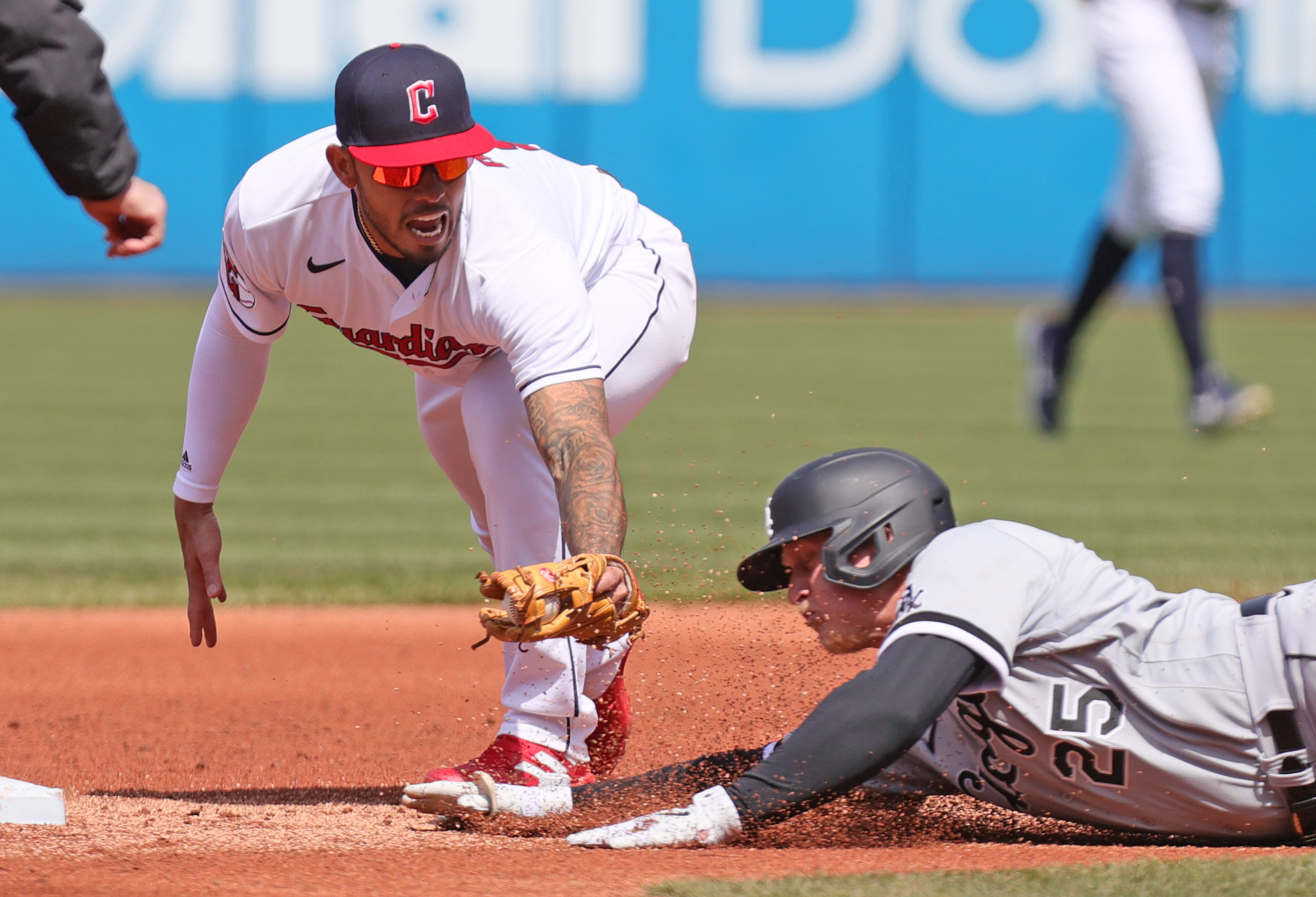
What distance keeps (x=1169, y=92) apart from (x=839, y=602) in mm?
4709

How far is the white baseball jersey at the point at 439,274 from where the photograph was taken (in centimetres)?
312

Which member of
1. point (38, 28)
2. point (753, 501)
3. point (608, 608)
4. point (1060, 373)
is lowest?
point (753, 501)

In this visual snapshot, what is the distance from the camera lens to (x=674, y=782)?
3.43 metres

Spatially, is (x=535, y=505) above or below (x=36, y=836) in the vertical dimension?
above

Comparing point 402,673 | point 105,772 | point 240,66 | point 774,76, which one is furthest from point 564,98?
point 105,772

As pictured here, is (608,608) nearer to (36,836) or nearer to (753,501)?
(36,836)

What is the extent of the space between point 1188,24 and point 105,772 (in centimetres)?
549

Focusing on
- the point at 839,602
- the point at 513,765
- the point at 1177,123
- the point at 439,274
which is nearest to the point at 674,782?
the point at 513,765


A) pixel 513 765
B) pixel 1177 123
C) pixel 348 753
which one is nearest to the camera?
pixel 513 765

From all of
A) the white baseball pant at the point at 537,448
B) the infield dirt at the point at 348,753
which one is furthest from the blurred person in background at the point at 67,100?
the infield dirt at the point at 348,753

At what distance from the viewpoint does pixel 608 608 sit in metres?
2.88

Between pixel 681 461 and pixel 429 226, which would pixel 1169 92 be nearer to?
pixel 681 461

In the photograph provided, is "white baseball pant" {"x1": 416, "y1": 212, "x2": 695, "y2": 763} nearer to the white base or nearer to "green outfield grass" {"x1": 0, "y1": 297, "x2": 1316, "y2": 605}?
the white base

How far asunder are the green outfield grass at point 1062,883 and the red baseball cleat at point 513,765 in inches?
36.0
